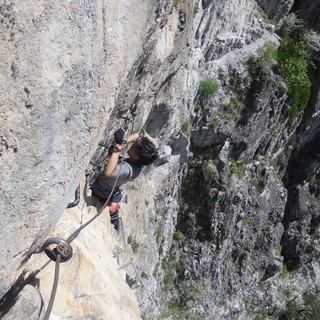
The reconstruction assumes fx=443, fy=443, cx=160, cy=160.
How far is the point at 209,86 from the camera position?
12344mm

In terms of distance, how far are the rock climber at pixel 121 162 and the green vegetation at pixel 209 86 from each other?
5821 millimetres

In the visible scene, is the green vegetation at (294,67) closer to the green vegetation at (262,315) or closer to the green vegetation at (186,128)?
the green vegetation at (186,128)

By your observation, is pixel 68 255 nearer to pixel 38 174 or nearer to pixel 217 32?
pixel 38 174

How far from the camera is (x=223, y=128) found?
13180mm

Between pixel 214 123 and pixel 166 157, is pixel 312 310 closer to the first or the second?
pixel 214 123

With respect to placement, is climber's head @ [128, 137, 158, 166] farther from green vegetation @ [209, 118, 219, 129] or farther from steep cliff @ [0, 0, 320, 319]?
green vegetation @ [209, 118, 219, 129]

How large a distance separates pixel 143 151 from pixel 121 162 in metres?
0.37

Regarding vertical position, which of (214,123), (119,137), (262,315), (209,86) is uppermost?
(119,137)

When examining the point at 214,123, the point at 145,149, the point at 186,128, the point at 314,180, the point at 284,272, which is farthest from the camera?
the point at 314,180

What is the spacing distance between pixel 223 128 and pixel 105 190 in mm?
6852

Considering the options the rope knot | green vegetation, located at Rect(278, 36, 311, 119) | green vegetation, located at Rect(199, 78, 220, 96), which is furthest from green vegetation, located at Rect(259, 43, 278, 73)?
the rope knot

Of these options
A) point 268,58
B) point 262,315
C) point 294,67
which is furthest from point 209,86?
point 262,315

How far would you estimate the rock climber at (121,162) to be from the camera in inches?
246

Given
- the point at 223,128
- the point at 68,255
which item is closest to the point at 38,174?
the point at 68,255
